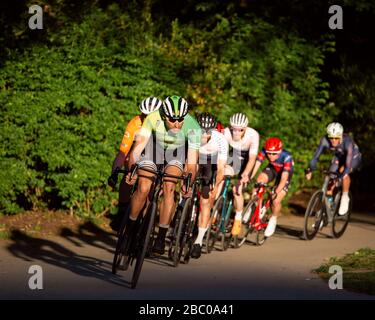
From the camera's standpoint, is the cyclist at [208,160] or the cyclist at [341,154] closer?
the cyclist at [208,160]

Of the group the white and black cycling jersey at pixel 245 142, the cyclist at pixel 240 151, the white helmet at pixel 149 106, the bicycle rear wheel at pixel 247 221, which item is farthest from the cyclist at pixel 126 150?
the bicycle rear wheel at pixel 247 221

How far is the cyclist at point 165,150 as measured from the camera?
33.9ft

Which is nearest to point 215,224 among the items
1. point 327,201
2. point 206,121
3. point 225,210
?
point 225,210

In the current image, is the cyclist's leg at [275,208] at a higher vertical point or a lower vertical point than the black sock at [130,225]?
higher

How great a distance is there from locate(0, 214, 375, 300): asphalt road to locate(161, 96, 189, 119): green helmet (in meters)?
1.73

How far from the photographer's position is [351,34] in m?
19.8

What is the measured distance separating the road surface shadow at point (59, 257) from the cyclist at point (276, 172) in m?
2.99

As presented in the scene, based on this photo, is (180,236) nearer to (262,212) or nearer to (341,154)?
(262,212)

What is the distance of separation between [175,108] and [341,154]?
554 centimetres

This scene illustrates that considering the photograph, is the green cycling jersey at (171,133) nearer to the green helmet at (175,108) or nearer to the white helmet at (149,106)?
the green helmet at (175,108)
